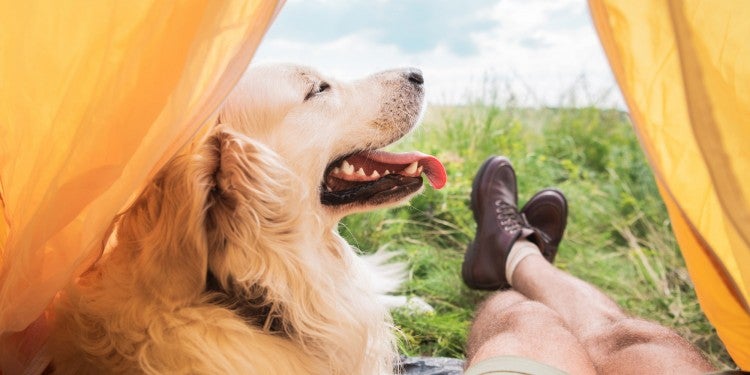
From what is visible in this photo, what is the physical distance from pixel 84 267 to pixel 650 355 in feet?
4.32

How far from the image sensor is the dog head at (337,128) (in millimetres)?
1713

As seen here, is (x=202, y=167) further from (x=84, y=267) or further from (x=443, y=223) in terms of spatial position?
(x=443, y=223)

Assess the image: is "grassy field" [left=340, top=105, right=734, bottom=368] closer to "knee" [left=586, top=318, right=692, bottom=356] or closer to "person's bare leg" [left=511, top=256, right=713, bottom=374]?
"person's bare leg" [left=511, top=256, right=713, bottom=374]

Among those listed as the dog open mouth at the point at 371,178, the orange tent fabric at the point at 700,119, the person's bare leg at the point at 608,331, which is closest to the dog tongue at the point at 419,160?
the dog open mouth at the point at 371,178

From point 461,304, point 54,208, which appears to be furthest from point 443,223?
point 54,208

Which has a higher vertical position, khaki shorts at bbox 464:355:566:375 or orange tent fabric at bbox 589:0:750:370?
orange tent fabric at bbox 589:0:750:370

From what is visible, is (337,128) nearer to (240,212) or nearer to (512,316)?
(240,212)

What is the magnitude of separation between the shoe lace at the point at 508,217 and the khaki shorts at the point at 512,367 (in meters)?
1.27

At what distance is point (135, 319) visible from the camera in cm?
135

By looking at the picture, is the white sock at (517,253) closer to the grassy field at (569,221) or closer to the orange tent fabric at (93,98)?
the grassy field at (569,221)

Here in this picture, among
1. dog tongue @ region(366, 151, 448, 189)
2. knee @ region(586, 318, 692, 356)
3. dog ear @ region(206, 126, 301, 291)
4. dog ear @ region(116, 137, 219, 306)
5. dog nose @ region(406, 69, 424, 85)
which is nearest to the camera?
dog ear @ region(116, 137, 219, 306)

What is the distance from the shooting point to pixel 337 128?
1.80 metres

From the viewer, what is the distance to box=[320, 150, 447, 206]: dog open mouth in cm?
181

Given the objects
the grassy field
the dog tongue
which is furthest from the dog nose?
the grassy field
